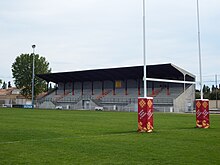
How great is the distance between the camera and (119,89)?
73.1m

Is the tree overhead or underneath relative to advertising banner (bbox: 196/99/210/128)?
overhead

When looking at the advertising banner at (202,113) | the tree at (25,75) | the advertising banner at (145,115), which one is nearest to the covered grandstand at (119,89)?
the tree at (25,75)

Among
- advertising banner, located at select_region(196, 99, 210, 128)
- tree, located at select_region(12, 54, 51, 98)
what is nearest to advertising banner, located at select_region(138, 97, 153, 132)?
advertising banner, located at select_region(196, 99, 210, 128)

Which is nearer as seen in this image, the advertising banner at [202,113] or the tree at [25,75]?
the advertising banner at [202,113]

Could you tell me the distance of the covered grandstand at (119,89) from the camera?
198ft

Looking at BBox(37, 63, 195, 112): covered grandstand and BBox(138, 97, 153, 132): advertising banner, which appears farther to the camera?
BBox(37, 63, 195, 112): covered grandstand

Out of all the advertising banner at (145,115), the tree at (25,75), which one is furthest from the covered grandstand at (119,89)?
the advertising banner at (145,115)

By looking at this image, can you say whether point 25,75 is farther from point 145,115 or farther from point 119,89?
point 145,115

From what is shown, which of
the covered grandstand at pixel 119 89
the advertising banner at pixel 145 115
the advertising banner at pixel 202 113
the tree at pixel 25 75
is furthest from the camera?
the tree at pixel 25 75

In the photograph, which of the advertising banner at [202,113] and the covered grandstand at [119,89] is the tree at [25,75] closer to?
the covered grandstand at [119,89]

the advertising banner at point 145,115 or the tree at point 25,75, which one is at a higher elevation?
the tree at point 25,75

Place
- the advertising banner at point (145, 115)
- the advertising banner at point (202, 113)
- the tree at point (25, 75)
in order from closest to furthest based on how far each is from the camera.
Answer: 1. the advertising banner at point (145, 115)
2. the advertising banner at point (202, 113)
3. the tree at point (25, 75)

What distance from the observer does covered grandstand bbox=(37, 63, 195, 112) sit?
6029cm

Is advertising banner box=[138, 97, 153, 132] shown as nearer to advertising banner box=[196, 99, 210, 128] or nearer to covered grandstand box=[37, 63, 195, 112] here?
advertising banner box=[196, 99, 210, 128]
